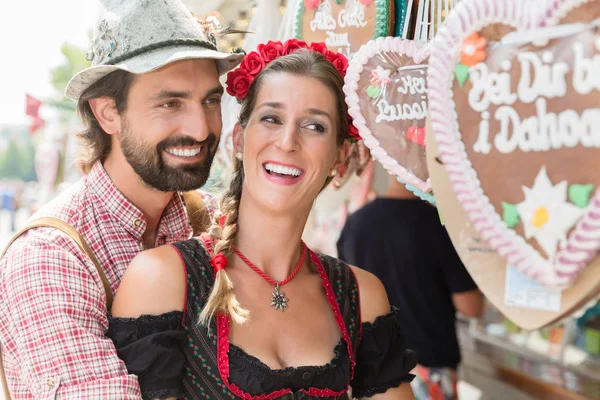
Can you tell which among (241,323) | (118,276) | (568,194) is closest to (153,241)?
(118,276)

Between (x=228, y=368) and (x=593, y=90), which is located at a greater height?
(x=593, y=90)

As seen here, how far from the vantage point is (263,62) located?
5.13 feet

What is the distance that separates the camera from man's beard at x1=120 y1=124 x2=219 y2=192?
64.5 inches

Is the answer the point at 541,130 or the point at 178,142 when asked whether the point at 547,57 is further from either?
the point at 178,142

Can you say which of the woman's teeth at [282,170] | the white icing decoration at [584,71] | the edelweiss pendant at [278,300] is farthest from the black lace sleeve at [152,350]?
the white icing decoration at [584,71]

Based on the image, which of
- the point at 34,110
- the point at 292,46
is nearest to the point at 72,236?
the point at 292,46

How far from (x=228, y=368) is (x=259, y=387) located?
77mm

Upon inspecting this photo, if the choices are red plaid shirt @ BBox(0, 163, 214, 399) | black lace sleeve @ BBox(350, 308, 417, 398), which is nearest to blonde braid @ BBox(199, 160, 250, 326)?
red plaid shirt @ BBox(0, 163, 214, 399)

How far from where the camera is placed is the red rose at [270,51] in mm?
1575

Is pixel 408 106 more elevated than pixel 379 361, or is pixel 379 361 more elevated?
pixel 408 106

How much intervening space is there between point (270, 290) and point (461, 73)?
799 mm

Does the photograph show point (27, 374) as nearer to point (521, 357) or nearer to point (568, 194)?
point (568, 194)

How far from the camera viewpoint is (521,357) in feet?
15.7

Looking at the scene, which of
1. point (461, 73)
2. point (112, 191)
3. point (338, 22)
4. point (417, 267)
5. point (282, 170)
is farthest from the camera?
point (417, 267)
